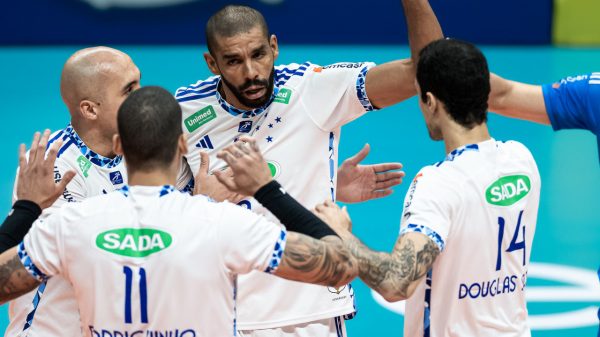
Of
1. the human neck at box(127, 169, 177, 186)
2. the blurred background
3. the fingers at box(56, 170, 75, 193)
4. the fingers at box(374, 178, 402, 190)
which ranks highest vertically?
the blurred background

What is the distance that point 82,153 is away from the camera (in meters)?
5.16

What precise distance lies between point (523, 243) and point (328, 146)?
1505 millimetres

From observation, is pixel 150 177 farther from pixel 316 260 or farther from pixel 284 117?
pixel 284 117

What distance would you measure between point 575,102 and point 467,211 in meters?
1.19

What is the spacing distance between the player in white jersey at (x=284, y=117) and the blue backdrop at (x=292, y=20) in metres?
13.5

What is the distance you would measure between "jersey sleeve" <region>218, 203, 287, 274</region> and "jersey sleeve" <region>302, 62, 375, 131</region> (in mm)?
1720

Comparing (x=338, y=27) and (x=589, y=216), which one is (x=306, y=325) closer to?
(x=589, y=216)

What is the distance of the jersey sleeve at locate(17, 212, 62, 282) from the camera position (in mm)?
3908

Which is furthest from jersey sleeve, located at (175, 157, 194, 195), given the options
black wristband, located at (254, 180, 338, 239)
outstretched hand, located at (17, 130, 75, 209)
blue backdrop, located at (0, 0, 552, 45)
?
blue backdrop, located at (0, 0, 552, 45)

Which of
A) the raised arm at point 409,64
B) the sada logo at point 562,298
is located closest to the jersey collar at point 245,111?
the raised arm at point 409,64

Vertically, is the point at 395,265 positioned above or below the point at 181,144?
below

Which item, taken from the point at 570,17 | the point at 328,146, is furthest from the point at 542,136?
the point at 328,146

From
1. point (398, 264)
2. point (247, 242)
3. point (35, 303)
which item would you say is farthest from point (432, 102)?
point (35, 303)

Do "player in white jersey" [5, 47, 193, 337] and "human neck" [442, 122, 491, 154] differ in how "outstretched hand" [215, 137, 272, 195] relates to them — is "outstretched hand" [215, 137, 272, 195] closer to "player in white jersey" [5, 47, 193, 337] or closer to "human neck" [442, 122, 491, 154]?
"human neck" [442, 122, 491, 154]
